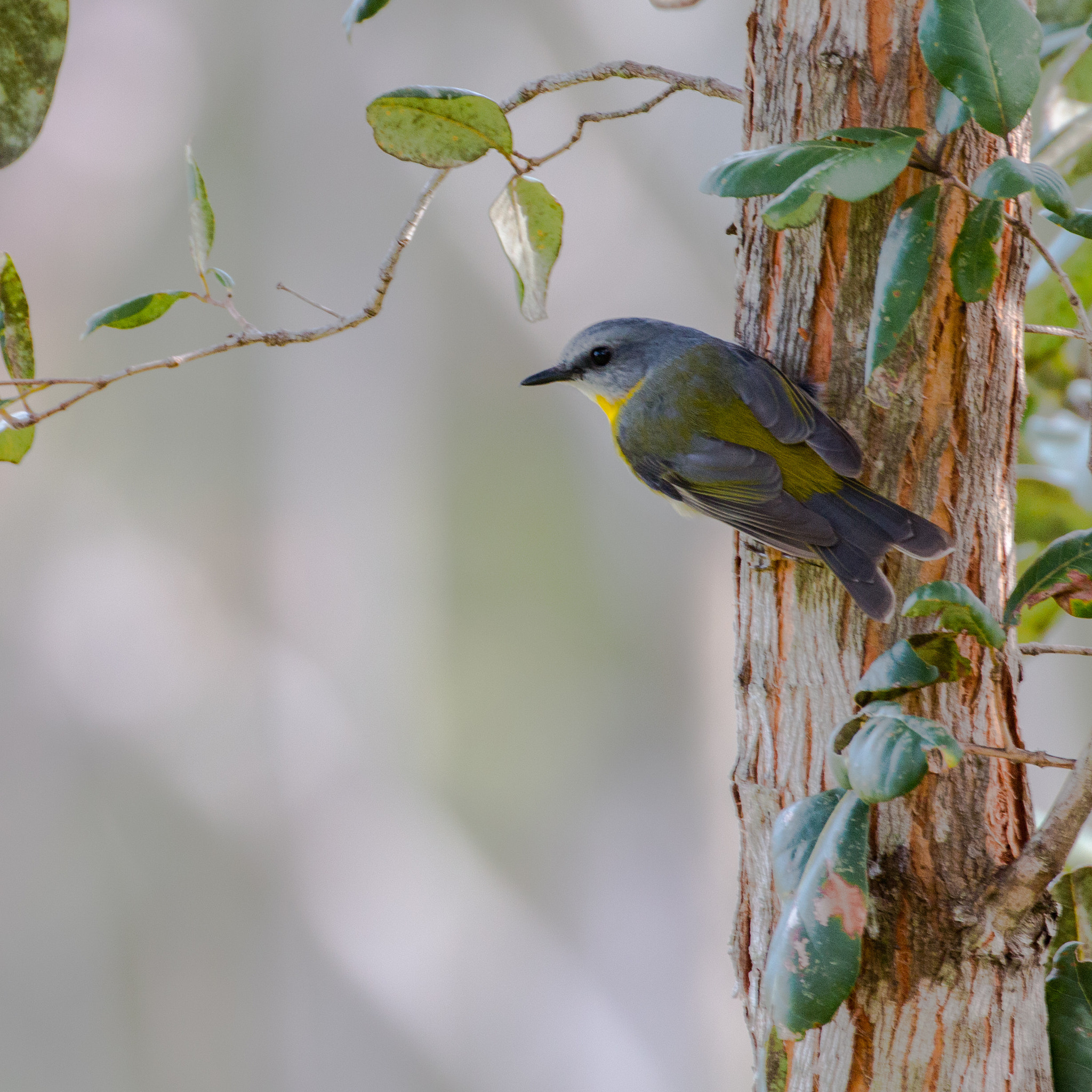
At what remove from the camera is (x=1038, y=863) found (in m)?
0.64

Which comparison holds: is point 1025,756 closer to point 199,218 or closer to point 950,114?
point 950,114

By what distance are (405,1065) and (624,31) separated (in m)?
2.74

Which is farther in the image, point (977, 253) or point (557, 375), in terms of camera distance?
point (557, 375)

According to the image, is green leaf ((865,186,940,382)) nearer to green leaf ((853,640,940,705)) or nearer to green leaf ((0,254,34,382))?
green leaf ((853,640,940,705))

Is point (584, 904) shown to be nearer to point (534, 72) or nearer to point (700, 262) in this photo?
point (700, 262)

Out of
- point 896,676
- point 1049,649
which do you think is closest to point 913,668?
point 896,676

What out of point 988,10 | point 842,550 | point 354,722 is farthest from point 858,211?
point 354,722

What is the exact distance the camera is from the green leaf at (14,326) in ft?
2.48

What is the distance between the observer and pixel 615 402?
129cm

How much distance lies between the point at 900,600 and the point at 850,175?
1.02 feet

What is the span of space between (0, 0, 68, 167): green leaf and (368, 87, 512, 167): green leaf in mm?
222

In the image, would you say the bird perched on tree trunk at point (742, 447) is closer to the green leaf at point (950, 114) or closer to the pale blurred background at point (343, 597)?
the green leaf at point (950, 114)

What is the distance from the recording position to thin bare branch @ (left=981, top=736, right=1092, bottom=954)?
2.01ft

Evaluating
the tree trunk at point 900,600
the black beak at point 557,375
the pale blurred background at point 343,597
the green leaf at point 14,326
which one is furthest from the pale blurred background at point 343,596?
the tree trunk at point 900,600
